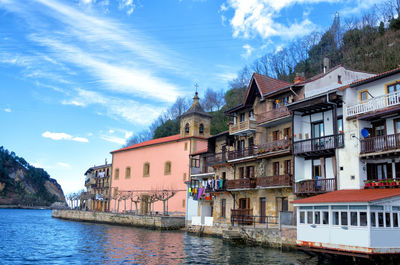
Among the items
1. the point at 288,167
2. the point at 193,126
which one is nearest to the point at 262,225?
the point at 288,167

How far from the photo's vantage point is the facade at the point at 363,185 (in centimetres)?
1931

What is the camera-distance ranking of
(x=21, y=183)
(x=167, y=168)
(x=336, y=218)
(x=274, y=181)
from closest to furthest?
1. (x=336, y=218)
2. (x=274, y=181)
3. (x=167, y=168)
4. (x=21, y=183)

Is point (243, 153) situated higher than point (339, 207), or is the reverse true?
point (243, 153)

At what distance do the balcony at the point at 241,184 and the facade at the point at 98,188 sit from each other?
3680 cm

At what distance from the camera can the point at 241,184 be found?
1403 inches

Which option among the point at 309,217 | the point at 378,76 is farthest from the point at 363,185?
the point at 378,76

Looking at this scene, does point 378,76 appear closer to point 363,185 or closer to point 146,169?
point 363,185

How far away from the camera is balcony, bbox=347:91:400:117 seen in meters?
23.3

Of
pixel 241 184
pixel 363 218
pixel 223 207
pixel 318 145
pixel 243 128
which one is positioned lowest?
pixel 363 218

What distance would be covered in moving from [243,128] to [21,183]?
16361cm

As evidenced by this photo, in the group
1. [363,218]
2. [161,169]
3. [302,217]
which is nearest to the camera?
[363,218]

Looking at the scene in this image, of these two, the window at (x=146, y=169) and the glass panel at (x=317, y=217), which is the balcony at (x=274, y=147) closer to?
the glass panel at (x=317, y=217)

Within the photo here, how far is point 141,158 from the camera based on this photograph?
63250mm

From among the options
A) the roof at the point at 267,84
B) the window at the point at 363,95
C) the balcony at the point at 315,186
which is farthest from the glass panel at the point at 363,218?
the roof at the point at 267,84
